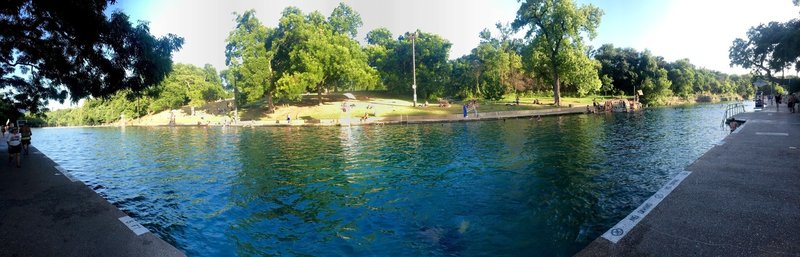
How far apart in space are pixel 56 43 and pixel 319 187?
483 inches

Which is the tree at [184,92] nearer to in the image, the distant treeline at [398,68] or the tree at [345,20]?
the distant treeline at [398,68]

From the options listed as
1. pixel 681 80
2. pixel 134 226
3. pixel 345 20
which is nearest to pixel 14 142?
pixel 134 226

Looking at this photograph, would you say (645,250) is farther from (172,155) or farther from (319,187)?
(172,155)

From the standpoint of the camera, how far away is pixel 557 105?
54250 millimetres

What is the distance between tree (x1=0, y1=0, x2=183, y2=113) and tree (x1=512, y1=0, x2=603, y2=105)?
48.3m

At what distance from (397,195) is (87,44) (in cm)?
1233

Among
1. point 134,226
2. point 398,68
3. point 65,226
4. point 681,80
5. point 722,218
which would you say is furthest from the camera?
point 681,80

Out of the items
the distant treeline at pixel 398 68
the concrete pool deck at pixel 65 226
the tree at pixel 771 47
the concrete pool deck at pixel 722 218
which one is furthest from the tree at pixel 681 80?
the concrete pool deck at pixel 65 226

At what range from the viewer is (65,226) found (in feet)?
23.5

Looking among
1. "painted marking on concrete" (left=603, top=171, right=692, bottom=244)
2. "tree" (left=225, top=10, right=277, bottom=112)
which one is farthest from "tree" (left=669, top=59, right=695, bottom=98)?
"painted marking on concrete" (left=603, top=171, right=692, bottom=244)

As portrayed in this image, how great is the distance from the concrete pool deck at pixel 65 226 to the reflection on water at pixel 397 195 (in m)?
1.23

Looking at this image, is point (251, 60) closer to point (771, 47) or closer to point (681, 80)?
point (771, 47)

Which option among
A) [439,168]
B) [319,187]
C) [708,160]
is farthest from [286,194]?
[708,160]

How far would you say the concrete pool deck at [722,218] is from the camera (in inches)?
207
